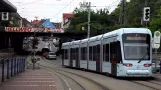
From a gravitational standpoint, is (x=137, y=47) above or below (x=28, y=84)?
above

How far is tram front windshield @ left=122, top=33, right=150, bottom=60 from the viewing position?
26422 millimetres

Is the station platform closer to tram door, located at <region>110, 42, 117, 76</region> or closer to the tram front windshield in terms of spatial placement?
tram door, located at <region>110, 42, 117, 76</region>

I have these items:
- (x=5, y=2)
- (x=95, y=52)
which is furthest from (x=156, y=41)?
(x=5, y=2)

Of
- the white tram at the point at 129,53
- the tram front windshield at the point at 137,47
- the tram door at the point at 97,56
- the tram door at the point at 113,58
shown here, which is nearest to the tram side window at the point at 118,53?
the white tram at the point at 129,53

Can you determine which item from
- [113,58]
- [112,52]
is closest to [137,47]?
[113,58]

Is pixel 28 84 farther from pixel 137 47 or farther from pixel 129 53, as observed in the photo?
pixel 137 47

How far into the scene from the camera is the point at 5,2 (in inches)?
647

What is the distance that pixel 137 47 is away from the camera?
26.5 m

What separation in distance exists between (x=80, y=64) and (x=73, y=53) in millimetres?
4010

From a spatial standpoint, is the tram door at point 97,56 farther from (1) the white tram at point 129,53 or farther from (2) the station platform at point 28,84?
(2) the station platform at point 28,84

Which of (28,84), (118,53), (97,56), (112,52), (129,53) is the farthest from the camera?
(97,56)

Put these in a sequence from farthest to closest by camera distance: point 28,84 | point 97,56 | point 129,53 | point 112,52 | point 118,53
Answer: point 97,56, point 112,52, point 118,53, point 129,53, point 28,84

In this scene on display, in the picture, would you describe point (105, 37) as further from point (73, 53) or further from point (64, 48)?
point (64, 48)

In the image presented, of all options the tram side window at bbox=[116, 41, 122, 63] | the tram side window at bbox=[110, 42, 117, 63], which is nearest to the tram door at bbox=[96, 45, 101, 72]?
the tram side window at bbox=[110, 42, 117, 63]
